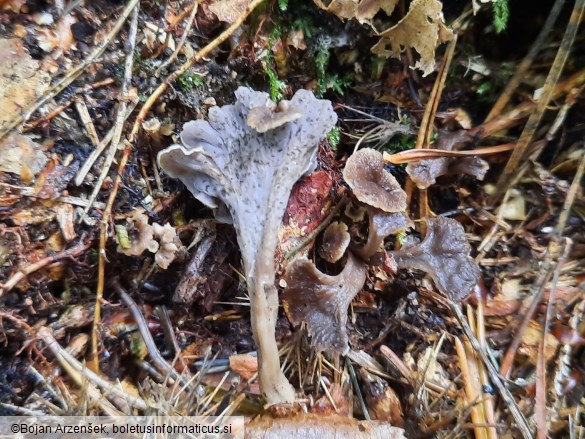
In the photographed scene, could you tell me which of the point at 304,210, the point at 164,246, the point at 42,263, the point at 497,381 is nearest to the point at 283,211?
the point at 304,210

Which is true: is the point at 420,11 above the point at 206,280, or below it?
above

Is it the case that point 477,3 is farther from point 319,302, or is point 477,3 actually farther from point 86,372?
point 86,372

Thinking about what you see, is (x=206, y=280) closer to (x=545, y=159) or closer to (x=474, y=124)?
(x=474, y=124)

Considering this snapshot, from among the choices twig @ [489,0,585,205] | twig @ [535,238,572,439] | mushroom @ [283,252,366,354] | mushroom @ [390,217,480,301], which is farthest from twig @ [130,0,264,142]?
twig @ [535,238,572,439]

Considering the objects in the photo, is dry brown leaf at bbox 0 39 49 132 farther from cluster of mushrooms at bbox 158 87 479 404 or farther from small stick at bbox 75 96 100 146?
cluster of mushrooms at bbox 158 87 479 404

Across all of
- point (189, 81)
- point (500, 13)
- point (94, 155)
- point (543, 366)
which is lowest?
point (543, 366)

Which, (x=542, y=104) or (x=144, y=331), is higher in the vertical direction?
(x=542, y=104)

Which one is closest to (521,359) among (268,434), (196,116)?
(268,434)
